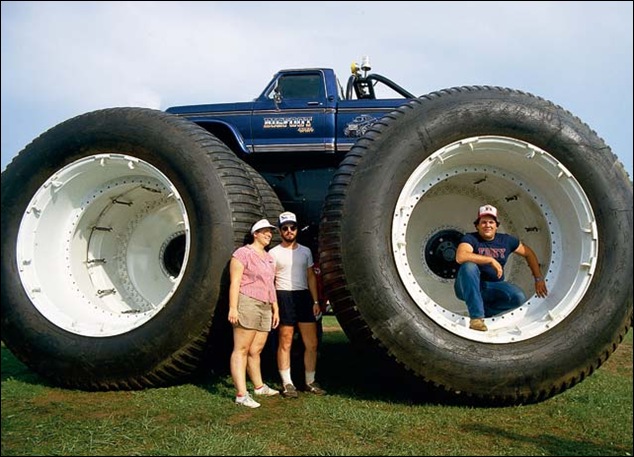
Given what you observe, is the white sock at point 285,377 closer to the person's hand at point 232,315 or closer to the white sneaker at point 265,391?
the white sneaker at point 265,391

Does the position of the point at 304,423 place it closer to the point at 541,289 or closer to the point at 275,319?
the point at 275,319

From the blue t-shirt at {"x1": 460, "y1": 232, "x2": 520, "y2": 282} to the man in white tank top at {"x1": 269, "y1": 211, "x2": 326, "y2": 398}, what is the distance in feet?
3.94

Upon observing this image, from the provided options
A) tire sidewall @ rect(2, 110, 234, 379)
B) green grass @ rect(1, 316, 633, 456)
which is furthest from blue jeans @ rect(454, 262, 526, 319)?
tire sidewall @ rect(2, 110, 234, 379)

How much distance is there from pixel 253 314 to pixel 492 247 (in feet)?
6.06

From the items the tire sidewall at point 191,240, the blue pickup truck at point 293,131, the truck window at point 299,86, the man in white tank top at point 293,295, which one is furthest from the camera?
the truck window at point 299,86

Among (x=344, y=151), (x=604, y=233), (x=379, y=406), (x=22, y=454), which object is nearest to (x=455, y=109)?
(x=604, y=233)

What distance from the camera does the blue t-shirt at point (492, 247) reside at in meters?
4.03

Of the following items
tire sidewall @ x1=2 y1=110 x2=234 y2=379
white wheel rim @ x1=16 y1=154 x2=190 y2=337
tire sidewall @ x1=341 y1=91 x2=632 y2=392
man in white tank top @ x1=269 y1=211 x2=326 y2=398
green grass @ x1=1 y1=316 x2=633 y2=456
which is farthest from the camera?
white wheel rim @ x1=16 y1=154 x2=190 y2=337

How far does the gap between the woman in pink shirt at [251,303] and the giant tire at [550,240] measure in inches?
17.5

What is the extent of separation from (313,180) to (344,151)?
0.48m

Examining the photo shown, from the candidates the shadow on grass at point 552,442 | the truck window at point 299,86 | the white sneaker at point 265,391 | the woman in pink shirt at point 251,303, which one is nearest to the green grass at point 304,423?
the shadow on grass at point 552,442

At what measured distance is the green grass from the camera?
8.64 feet

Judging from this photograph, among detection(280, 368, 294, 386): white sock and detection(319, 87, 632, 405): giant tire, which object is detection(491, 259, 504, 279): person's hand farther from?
detection(280, 368, 294, 386): white sock

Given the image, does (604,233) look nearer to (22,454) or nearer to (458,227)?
(458,227)
